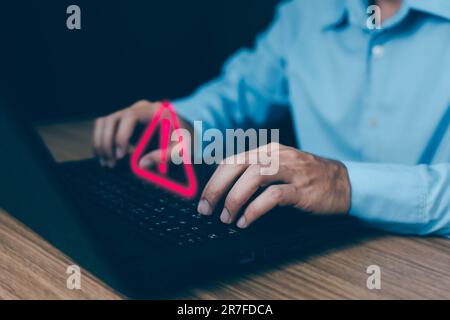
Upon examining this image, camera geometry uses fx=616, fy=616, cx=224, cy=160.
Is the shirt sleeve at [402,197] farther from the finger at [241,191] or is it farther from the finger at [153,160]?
the finger at [153,160]

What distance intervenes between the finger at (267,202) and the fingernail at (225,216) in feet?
0.04

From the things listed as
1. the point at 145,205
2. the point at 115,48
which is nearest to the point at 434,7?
the point at 145,205

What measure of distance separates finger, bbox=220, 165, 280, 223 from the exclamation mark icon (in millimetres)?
269

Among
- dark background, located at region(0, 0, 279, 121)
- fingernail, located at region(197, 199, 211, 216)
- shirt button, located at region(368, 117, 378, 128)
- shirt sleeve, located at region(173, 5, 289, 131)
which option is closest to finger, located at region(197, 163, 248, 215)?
fingernail, located at region(197, 199, 211, 216)

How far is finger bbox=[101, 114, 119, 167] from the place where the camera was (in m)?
1.01

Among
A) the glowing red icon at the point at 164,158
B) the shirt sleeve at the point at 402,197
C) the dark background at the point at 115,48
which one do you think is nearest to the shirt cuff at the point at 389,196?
the shirt sleeve at the point at 402,197

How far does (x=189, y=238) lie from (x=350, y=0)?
0.79 m

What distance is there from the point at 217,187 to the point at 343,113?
1.95 feet

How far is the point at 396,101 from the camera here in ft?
3.66

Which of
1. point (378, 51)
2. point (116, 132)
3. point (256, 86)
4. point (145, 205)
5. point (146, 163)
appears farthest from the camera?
point (256, 86)

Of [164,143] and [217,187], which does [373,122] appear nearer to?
[164,143]

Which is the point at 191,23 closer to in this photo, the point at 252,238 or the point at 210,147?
the point at 210,147

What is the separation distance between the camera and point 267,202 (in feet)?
2.18

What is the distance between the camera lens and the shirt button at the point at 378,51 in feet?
3.78
